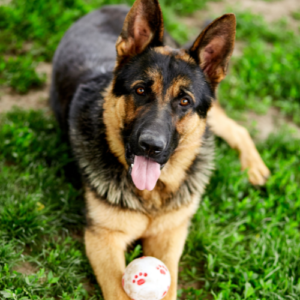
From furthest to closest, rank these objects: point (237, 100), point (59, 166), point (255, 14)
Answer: point (255, 14) < point (237, 100) < point (59, 166)

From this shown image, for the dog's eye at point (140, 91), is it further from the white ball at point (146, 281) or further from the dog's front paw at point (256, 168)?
the dog's front paw at point (256, 168)

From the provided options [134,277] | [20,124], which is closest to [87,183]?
[134,277]

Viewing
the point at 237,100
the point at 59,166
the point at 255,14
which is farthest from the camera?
the point at 255,14

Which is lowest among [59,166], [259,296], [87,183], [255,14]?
[259,296]

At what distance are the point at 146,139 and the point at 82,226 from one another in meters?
1.46

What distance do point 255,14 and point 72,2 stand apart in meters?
4.01

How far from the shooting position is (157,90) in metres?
3.09

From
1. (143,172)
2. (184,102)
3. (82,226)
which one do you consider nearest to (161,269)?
(143,172)

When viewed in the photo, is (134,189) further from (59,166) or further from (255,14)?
(255,14)

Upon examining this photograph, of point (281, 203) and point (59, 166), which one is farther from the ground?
point (59, 166)

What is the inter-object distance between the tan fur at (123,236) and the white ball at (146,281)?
0.64 feet

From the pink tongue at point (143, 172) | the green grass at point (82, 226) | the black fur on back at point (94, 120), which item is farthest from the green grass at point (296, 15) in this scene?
the pink tongue at point (143, 172)

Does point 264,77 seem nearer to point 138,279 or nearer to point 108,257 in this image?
point 108,257

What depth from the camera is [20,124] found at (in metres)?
4.39
